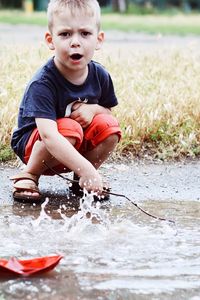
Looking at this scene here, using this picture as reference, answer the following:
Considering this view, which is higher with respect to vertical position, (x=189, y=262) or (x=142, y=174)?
(x=189, y=262)

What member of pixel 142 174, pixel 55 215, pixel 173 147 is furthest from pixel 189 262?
pixel 173 147

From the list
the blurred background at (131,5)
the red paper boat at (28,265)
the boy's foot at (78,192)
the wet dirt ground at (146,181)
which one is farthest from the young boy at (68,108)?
the blurred background at (131,5)

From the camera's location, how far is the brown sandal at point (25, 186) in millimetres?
4176

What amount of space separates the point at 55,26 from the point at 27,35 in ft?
33.0

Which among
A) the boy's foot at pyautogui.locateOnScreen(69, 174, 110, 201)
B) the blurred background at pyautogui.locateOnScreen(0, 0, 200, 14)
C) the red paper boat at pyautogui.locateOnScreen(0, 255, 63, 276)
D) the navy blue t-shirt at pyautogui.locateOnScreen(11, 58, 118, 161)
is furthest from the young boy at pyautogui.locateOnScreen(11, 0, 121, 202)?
the blurred background at pyautogui.locateOnScreen(0, 0, 200, 14)

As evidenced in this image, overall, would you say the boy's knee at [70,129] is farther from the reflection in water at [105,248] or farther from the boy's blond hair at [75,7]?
the boy's blond hair at [75,7]

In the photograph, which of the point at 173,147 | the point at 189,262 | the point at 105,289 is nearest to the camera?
the point at 105,289

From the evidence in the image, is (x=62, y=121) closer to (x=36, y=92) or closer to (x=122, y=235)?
(x=36, y=92)

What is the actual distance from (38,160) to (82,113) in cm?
33

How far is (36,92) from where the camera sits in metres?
4.01

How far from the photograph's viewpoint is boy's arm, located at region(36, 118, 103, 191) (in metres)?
3.84

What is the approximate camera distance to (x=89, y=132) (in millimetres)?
4203

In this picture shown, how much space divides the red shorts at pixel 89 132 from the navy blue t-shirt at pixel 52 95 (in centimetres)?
5

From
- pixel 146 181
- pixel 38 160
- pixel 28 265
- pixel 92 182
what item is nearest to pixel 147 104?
pixel 146 181
